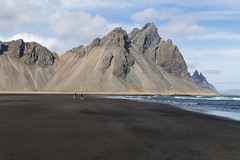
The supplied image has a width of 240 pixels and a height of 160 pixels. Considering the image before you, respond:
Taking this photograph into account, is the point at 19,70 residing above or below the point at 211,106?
above

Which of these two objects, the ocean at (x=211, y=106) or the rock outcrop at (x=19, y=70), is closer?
the ocean at (x=211, y=106)

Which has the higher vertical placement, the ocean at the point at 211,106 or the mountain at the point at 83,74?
the mountain at the point at 83,74

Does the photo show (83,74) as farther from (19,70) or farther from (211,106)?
(211,106)

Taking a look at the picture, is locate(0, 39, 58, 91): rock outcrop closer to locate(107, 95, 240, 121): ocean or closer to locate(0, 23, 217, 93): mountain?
locate(0, 23, 217, 93): mountain

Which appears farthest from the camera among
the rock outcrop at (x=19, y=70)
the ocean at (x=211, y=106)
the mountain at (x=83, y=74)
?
the mountain at (x=83, y=74)

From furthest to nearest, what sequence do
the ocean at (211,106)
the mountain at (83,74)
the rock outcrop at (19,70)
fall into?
the mountain at (83,74), the rock outcrop at (19,70), the ocean at (211,106)

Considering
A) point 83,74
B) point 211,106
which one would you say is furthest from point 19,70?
point 211,106

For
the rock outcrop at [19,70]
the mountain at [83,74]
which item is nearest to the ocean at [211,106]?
the mountain at [83,74]

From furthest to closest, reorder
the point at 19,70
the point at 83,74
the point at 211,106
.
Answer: the point at 19,70
the point at 83,74
the point at 211,106

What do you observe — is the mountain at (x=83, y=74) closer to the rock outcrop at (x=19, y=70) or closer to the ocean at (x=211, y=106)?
the rock outcrop at (x=19, y=70)

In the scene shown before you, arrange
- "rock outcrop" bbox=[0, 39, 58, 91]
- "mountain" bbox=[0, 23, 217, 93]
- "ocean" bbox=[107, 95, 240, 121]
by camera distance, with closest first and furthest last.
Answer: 1. "ocean" bbox=[107, 95, 240, 121]
2. "rock outcrop" bbox=[0, 39, 58, 91]
3. "mountain" bbox=[0, 23, 217, 93]

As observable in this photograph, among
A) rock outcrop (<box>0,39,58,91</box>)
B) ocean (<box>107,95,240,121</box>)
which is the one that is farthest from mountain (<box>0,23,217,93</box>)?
ocean (<box>107,95,240,121</box>)

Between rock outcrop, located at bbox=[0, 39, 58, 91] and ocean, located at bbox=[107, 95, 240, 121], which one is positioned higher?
rock outcrop, located at bbox=[0, 39, 58, 91]

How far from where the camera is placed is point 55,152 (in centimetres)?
919
